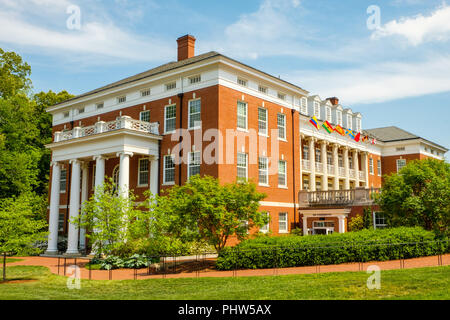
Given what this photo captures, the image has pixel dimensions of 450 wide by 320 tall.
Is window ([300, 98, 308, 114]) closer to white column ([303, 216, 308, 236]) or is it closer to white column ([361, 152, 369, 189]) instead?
white column ([361, 152, 369, 189])

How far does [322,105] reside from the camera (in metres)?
46.2

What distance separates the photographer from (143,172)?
33.9 metres

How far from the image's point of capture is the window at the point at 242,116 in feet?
103

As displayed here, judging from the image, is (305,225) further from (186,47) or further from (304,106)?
(186,47)

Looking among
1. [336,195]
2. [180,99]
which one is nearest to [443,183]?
[336,195]

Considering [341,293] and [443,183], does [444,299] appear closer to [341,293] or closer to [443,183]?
[341,293]

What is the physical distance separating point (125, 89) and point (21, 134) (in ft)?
58.2

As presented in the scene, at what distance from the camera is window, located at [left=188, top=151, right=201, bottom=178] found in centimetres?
3027

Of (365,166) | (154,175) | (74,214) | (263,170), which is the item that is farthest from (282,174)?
(365,166)

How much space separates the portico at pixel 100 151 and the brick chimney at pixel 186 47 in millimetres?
8627

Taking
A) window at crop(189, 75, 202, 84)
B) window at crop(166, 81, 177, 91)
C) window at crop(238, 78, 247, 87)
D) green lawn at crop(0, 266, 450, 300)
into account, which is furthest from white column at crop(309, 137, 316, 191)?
green lawn at crop(0, 266, 450, 300)

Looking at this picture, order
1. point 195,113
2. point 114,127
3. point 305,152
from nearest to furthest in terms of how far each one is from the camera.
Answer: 1. point 195,113
2. point 114,127
3. point 305,152

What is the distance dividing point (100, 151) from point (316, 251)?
17.7 metres

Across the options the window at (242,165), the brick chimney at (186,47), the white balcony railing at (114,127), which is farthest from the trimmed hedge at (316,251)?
the brick chimney at (186,47)
